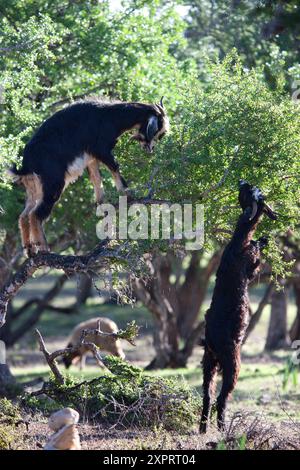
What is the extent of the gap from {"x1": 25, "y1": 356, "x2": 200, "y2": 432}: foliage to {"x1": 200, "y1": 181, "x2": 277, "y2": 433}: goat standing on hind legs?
82cm

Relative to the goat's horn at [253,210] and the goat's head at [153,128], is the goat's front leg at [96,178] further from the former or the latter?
the goat's horn at [253,210]

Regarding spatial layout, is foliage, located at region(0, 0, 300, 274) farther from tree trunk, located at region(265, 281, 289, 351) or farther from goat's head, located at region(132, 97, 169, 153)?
tree trunk, located at region(265, 281, 289, 351)

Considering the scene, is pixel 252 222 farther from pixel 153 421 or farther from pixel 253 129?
pixel 153 421

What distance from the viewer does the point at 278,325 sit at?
2295 centimetres

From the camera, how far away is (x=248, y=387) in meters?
16.8

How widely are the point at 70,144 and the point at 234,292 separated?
9.47 feet

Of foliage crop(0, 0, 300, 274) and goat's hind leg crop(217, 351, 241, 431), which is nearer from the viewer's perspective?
goat's hind leg crop(217, 351, 241, 431)

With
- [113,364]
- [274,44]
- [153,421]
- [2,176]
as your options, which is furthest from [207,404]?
[274,44]

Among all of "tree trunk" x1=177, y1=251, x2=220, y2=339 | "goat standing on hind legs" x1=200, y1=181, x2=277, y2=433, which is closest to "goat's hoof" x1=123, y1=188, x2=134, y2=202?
"goat standing on hind legs" x1=200, y1=181, x2=277, y2=433

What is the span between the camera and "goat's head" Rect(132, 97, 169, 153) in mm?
10758

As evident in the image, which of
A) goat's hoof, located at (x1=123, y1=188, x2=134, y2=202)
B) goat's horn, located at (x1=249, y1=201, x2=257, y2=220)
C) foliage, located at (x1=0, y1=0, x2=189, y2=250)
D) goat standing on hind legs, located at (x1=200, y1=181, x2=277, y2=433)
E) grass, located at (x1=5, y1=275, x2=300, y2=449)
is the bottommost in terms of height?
grass, located at (x1=5, y1=275, x2=300, y2=449)

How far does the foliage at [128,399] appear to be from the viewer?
10305 mm

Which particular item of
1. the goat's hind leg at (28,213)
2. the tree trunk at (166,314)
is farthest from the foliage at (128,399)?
the tree trunk at (166,314)

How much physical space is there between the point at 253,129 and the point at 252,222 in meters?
1.46
